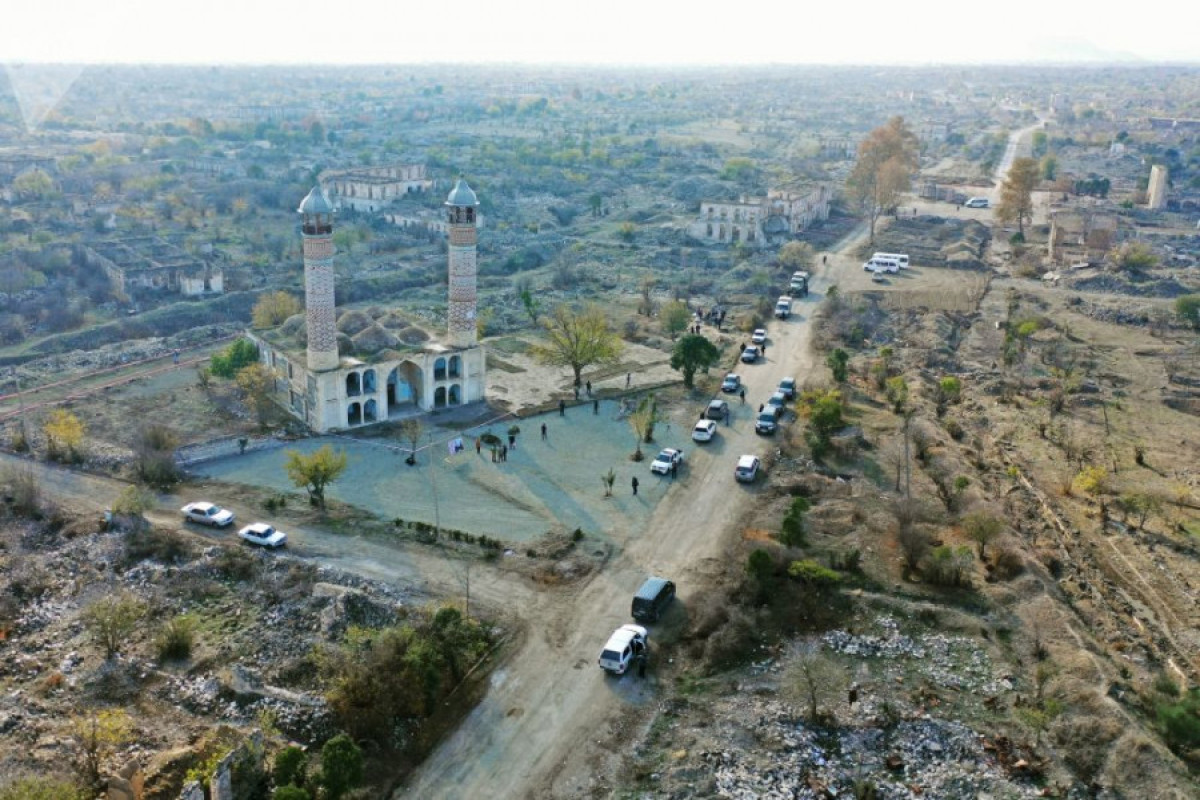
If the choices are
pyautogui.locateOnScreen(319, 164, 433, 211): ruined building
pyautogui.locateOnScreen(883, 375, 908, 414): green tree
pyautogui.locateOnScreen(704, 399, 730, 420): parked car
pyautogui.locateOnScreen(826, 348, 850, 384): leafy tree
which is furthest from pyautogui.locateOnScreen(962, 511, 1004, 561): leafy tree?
pyautogui.locateOnScreen(319, 164, 433, 211): ruined building

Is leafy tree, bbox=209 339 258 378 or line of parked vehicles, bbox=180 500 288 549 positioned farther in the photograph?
A: leafy tree, bbox=209 339 258 378

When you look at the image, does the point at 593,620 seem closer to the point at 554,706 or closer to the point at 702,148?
the point at 554,706

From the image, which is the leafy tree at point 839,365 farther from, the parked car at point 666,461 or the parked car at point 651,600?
the parked car at point 651,600

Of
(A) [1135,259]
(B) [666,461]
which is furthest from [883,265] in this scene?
(B) [666,461]

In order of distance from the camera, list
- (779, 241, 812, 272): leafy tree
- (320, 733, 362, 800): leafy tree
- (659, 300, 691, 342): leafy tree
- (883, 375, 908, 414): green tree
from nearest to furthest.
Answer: (320, 733, 362, 800): leafy tree
(883, 375, 908, 414): green tree
(659, 300, 691, 342): leafy tree
(779, 241, 812, 272): leafy tree

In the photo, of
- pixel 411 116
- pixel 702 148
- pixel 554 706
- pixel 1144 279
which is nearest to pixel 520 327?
pixel 554 706

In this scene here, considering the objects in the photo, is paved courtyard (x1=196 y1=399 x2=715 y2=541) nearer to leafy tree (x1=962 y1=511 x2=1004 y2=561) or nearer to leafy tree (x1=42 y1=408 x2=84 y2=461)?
leafy tree (x1=42 y1=408 x2=84 y2=461)
